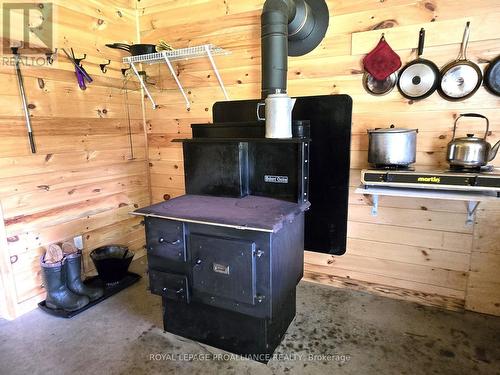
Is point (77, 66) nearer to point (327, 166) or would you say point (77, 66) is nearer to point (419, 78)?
point (327, 166)

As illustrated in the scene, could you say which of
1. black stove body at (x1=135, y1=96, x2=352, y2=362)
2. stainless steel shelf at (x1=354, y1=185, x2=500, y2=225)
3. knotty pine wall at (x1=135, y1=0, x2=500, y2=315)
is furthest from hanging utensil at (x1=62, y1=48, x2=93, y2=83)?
stainless steel shelf at (x1=354, y1=185, x2=500, y2=225)

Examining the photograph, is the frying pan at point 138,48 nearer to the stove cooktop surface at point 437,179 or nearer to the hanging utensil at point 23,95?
the hanging utensil at point 23,95

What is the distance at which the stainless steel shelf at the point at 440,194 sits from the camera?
153cm

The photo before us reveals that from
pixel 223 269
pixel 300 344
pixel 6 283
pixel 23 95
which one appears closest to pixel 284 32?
pixel 223 269

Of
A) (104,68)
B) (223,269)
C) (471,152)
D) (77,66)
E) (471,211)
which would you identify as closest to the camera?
(223,269)

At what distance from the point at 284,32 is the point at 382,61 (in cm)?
60

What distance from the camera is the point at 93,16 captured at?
7.49 feet

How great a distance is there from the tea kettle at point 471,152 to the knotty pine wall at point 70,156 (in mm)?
2280

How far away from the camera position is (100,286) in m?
2.24

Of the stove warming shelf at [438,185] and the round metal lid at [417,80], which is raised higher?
the round metal lid at [417,80]

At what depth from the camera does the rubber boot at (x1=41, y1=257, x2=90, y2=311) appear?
1926mm

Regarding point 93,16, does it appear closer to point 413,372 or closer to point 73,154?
point 73,154

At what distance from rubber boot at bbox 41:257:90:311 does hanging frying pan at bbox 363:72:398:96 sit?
7.05ft

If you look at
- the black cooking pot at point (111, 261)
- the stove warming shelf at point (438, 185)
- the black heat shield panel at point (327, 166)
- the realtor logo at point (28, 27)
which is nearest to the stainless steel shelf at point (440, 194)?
the stove warming shelf at point (438, 185)
